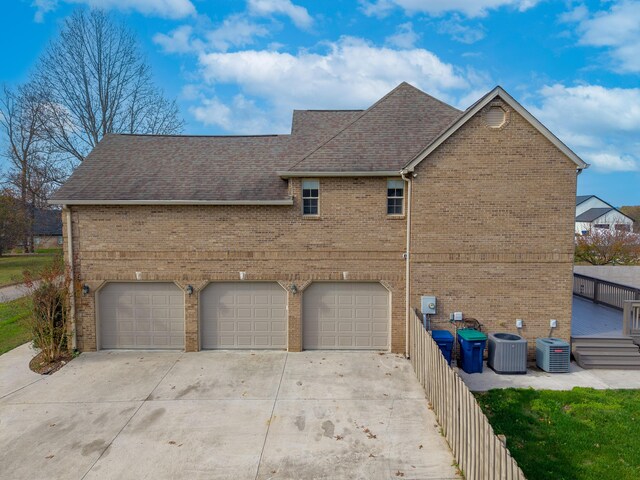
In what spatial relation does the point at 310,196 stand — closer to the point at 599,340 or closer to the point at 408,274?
the point at 408,274

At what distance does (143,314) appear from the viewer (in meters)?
12.0

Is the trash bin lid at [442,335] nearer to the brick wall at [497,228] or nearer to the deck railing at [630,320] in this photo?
the brick wall at [497,228]

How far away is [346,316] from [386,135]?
20.2ft

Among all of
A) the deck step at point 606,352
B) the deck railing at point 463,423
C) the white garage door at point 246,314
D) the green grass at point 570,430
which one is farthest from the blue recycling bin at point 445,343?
the white garage door at point 246,314

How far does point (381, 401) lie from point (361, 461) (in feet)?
7.17

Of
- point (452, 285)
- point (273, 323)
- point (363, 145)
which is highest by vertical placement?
point (363, 145)

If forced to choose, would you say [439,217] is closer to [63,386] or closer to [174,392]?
[174,392]

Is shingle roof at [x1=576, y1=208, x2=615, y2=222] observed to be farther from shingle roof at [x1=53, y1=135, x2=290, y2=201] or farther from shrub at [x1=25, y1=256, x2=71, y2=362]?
Result: shrub at [x1=25, y1=256, x2=71, y2=362]

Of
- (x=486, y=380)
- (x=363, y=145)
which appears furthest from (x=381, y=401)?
(x=363, y=145)

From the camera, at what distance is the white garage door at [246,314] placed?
1194 cm

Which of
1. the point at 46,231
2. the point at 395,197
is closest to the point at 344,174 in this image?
the point at 395,197

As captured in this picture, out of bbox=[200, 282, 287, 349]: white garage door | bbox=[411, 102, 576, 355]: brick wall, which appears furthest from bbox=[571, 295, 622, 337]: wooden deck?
bbox=[200, 282, 287, 349]: white garage door

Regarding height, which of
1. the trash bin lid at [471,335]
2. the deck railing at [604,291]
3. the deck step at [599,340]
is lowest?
the deck step at [599,340]

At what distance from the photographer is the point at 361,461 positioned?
6.58 m
